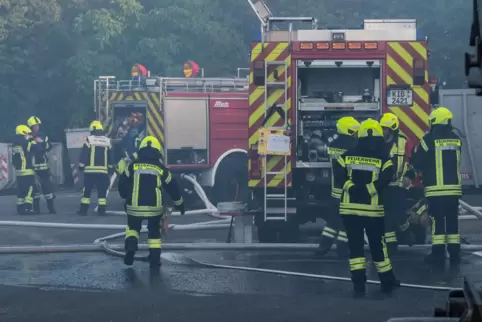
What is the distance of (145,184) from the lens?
9.62 meters

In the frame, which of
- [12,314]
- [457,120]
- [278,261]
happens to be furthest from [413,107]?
[457,120]

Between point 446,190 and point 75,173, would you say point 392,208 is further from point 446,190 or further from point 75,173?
point 75,173

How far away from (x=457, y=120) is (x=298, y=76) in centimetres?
752

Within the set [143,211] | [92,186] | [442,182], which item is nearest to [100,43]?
[92,186]

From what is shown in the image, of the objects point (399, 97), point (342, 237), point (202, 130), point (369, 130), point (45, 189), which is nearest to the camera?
point (369, 130)

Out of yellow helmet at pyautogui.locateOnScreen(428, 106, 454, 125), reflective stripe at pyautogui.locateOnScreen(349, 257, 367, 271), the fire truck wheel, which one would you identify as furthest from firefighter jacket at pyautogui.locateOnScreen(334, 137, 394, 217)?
the fire truck wheel

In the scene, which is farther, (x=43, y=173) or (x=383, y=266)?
(x=43, y=173)

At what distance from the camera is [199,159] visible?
16281 millimetres

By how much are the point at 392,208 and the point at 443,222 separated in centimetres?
55

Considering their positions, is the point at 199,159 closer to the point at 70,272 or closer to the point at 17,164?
the point at 17,164

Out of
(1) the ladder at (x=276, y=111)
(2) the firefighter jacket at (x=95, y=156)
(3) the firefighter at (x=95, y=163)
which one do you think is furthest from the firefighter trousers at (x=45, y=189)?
(1) the ladder at (x=276, y=111)

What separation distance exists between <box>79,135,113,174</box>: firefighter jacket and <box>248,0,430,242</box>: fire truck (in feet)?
16.2

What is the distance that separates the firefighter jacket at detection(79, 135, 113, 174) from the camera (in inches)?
609

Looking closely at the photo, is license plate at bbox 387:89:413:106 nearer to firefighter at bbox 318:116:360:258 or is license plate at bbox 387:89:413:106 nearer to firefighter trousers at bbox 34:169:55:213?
firefighter at bbox 318:116:360:258
